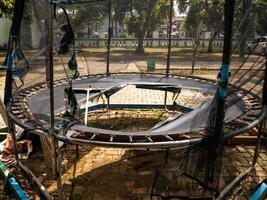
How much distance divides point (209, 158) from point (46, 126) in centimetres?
176

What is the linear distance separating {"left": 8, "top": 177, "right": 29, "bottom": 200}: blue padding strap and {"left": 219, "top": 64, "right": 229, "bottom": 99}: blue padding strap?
2.18 m

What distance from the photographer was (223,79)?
2.74m

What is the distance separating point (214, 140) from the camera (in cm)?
302

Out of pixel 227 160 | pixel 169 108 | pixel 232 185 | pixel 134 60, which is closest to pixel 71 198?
pixel 232 185

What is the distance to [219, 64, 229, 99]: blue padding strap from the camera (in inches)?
105

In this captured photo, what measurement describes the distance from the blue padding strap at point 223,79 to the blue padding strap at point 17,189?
2184 mm

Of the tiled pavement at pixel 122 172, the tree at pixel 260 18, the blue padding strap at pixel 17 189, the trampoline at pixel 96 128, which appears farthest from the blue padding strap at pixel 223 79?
the blue padding strap at pixel 17 189

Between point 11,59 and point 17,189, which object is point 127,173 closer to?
point 17,189

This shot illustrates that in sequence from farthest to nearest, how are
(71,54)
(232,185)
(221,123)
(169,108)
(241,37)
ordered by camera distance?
(169,108) < (71,54) < (241,37) < (232,185) < (221,123)

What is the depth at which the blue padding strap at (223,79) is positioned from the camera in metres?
2.67

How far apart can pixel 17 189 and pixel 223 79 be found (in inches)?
93.6

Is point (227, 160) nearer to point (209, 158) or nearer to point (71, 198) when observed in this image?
point (209, 158)

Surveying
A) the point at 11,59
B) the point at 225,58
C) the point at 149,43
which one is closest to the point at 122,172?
the point at 11,59

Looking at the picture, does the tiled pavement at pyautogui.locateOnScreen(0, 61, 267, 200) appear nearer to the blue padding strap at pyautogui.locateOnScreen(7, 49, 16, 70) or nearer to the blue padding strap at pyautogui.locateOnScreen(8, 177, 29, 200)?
the blue padding strap at pyautogui.locateOnScreen(8, 177, 29, 200)
